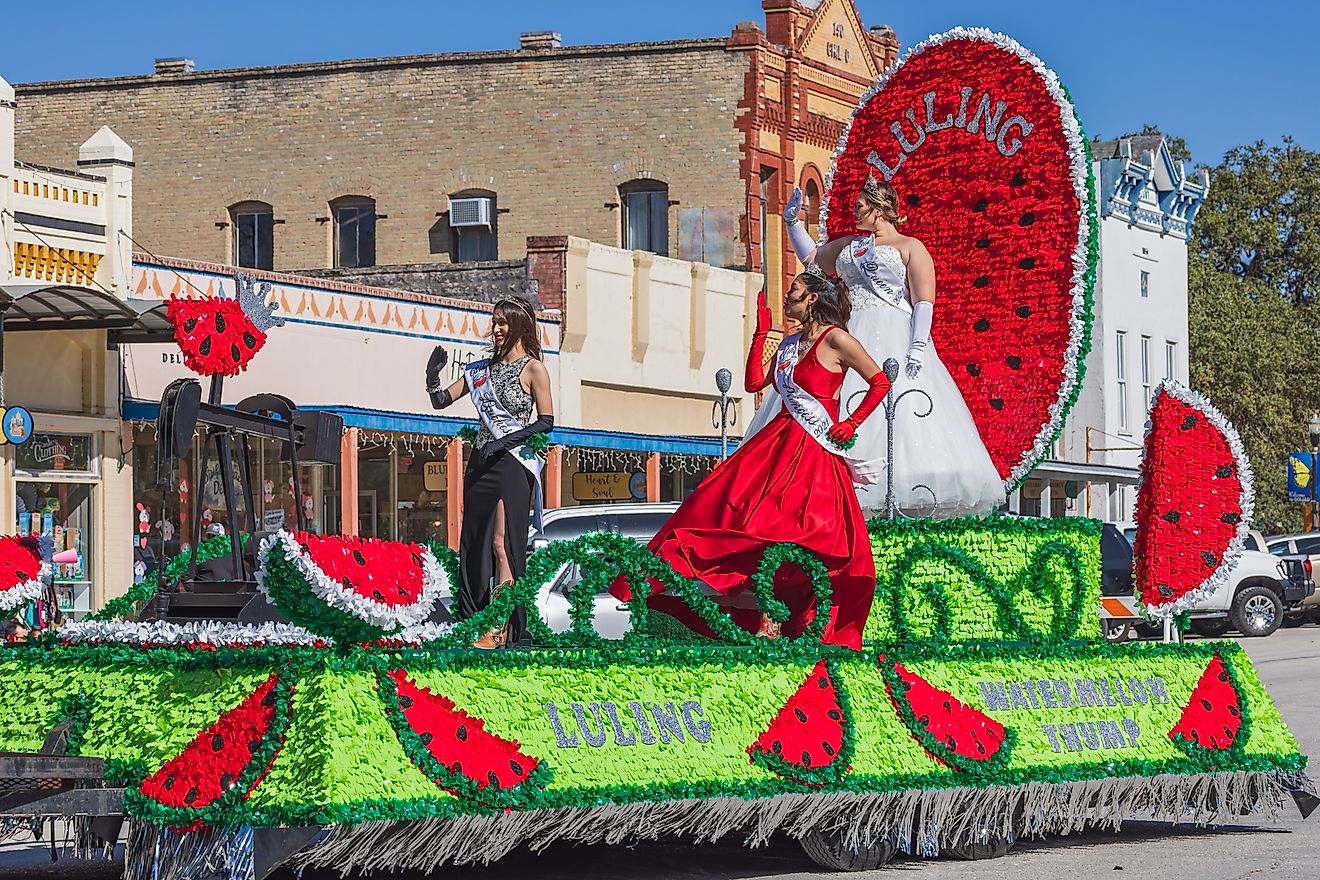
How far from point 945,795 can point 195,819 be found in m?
2.89

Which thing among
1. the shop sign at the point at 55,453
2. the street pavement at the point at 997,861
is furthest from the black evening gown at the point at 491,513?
the shop sign at the point at 55,453

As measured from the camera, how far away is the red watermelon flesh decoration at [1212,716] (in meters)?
9.30

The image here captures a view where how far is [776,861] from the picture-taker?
8883mm

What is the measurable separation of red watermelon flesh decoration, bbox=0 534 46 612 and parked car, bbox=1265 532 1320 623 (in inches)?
1078

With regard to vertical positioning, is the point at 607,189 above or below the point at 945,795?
above

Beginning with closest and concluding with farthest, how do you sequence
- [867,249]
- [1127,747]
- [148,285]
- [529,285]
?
[1127,747] < [867,249] < [148,285] < [529,285]

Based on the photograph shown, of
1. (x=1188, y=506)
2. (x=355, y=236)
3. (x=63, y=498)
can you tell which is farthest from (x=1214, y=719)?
(x=355, y=236)

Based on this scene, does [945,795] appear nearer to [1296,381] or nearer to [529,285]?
[529,285]

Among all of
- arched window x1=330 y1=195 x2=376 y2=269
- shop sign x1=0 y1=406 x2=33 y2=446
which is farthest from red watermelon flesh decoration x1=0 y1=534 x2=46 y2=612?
arched window x1=330 y1=195 x2=376 y2=269

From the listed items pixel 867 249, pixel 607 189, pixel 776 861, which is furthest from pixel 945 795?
pixel 607 189

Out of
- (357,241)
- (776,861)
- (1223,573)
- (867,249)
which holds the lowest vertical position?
(776,861)

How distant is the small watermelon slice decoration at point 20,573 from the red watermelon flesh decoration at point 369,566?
5.82 feet

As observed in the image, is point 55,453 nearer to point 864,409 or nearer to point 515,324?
point 515,324

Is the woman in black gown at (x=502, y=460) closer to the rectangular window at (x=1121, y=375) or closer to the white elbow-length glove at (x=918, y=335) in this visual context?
the white elbow-length glove at (x=918, y=335)
